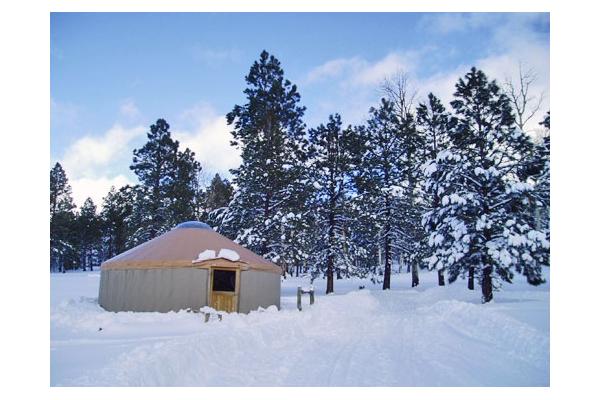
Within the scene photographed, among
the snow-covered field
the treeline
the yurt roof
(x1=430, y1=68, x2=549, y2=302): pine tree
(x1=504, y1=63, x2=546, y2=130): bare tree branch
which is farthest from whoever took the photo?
the treeline

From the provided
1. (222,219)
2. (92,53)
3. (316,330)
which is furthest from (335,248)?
(92,53)

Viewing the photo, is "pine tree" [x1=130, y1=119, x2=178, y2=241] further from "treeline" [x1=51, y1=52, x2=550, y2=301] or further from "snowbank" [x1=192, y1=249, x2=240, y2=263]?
"snowbank" [x1=192, y1=249, x2=240, y2=263]

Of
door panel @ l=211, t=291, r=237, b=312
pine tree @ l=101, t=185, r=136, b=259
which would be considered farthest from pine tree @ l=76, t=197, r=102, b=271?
door panel @ l=211, t=291, r=237, b=312

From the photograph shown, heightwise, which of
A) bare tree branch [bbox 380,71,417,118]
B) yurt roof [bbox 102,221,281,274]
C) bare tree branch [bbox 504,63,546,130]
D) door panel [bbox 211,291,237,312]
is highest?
bare tree branch [bbox 380,71,417,118]

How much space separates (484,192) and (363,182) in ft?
24.5

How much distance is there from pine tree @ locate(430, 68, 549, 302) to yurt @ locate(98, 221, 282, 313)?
615 cm

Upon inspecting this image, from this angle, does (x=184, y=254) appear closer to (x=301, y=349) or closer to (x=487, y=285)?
(x=301, y=349)

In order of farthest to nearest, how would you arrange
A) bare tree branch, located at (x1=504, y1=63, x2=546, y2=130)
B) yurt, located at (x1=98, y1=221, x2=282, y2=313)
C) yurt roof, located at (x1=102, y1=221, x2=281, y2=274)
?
yurt roof, located at (x1=102, y1=221, x2=281, y2=274)
yurt, located at (x1=98, y1=221, x2=282, y2=313)
bare tree branch, located at (x1=504, y1=63, x2=546, y2=130)

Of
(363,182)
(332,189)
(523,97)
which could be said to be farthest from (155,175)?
(523,97)

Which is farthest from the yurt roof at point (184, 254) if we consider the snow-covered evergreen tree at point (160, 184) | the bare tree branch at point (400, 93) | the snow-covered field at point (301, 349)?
the bare tree branch at point (400, 93)

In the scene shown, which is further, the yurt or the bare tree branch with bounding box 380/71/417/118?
the bare tree branch with bounding box 380/71/417/118

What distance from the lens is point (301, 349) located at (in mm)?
6332

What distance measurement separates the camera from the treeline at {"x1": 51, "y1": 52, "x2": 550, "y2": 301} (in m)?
11.7
